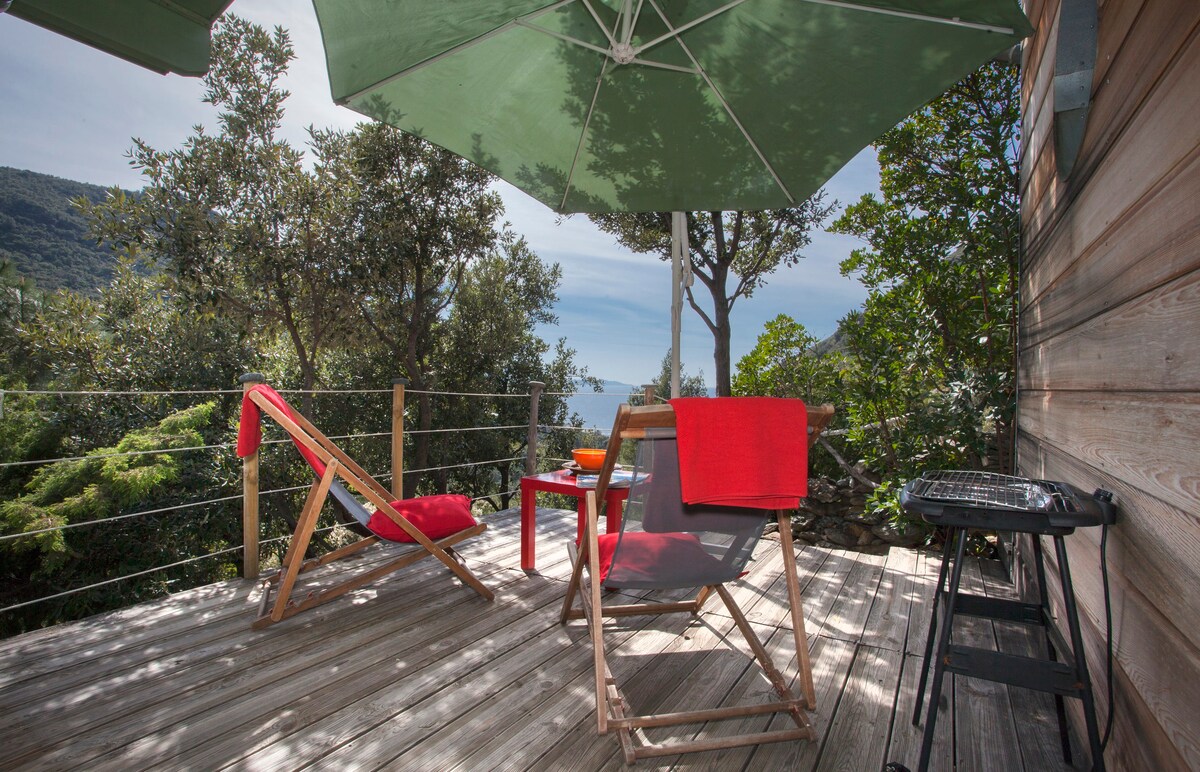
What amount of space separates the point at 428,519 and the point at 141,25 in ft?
6.44

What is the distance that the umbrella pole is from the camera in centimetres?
290

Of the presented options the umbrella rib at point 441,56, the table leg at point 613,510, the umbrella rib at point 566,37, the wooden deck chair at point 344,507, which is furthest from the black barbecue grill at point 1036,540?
the umbrella rib at point 441,56

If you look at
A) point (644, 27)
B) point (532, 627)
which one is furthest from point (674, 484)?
point (644, 27)

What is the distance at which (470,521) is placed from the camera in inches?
111

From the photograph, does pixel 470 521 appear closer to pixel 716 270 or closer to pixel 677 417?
pixel 677 417

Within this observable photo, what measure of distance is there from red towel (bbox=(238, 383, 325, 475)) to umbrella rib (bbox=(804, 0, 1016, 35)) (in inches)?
93.8

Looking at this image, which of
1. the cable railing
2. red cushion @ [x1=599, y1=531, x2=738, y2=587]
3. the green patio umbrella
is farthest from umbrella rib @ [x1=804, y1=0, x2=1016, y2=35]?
the cable railing

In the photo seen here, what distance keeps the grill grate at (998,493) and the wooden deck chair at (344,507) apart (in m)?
1.78

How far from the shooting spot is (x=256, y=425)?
2.74m

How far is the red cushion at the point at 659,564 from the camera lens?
1.93 metres

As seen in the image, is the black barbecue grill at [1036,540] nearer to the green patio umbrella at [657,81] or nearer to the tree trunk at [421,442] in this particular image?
the green patio umbrella at [657,81]

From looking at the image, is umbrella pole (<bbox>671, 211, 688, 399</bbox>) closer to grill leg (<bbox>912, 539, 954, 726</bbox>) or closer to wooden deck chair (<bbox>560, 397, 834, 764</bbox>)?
wooden deck chair (<bbox>560, 397, 834, 764</bbox>)

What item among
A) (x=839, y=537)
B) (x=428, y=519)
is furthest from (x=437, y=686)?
(x=839, y=537)

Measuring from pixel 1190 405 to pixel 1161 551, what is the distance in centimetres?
30
